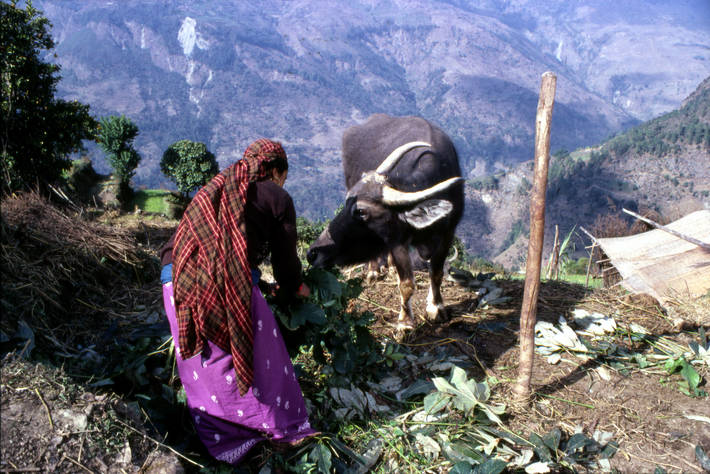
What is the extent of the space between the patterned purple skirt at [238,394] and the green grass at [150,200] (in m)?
20.2

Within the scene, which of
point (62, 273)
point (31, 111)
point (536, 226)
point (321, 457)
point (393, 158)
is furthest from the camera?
point (31, 111)

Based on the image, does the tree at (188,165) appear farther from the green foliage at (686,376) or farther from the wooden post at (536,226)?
the green foliage at (686,376)

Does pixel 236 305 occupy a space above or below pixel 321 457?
above

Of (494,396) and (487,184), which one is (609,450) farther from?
(487,184)

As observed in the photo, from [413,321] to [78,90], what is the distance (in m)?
204

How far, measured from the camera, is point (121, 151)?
2162cm

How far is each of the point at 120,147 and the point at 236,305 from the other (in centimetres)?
2261

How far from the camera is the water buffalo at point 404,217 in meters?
4.55

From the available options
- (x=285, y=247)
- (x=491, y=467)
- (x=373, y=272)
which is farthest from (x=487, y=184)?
(x=285, y=247)

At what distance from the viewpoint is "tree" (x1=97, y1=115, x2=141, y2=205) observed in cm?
2089

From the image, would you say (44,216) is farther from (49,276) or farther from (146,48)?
(146,48)

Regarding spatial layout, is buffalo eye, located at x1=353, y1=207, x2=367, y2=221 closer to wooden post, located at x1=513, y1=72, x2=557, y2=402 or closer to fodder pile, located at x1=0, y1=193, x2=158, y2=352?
wooden post, located at x1=513, y1=72, x2=557, y2=402

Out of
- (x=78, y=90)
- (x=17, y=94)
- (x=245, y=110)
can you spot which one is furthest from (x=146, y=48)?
(x=17, y=94)

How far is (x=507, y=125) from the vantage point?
18225cm
